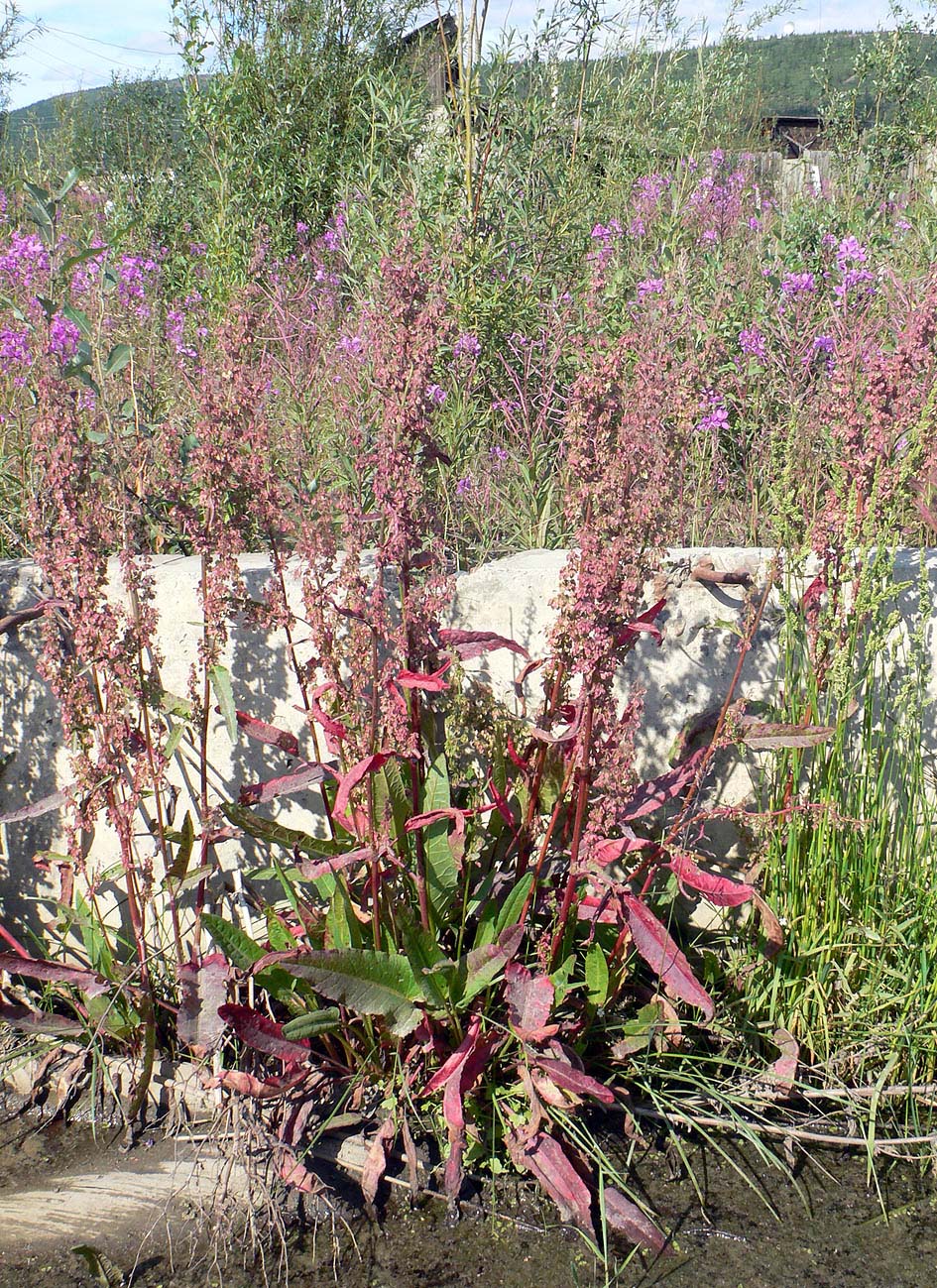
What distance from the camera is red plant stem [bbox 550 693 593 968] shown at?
6.10 ft

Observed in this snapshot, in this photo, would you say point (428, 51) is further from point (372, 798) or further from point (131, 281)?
point (372, 798)

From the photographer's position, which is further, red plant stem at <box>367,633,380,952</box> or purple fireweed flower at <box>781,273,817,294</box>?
purple fireweed flower at <box>781,273,817,294</box>

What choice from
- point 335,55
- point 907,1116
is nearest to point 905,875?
point 907,1116

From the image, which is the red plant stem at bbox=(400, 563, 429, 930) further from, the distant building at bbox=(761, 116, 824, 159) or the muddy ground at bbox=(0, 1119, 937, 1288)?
the distant building at bbox=(761, 116, 824, 159)

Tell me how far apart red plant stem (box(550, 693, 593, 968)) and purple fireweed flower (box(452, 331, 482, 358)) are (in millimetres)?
2324

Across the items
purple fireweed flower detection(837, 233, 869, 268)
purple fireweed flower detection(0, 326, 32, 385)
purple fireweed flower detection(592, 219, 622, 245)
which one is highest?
purple fireweed flower detection(592, 219, 622, 245)

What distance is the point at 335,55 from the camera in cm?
971

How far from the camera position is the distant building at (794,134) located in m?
13.1

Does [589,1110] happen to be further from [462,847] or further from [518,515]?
[518,515]

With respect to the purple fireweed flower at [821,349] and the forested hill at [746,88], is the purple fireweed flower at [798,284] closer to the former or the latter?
the purple fireweed flower at [821,349]

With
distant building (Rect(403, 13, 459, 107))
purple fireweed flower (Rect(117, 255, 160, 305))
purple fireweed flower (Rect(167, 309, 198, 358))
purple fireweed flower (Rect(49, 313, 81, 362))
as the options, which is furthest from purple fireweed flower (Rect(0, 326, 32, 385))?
distant building (Rect(403, 13, 459, 107))

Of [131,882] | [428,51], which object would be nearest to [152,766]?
[131,882]

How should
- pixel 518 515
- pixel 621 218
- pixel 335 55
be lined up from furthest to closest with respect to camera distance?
pixel 335 55 → pixel 621 218 → pixel 518 515

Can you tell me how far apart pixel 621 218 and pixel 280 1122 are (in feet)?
18.4
